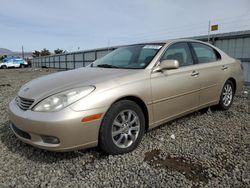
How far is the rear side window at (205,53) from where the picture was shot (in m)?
3.84

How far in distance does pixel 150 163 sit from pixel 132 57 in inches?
65.5

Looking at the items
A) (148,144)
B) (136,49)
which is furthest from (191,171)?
(136,49)

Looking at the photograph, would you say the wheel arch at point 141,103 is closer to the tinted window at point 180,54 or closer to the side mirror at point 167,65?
the side mirror at point 167,65

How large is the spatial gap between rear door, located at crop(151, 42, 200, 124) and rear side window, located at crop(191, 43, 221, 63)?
23 cm

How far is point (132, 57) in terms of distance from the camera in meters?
3.44

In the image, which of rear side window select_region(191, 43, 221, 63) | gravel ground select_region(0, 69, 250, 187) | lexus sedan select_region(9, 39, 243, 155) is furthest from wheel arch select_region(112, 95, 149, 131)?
rear side window select_region(191, 43, 221, 63)

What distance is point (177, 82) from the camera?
321 cm

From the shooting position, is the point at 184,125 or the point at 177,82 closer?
the point at 177,82

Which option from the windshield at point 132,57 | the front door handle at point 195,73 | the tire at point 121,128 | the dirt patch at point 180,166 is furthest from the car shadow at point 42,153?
the front door handle at point 195,73

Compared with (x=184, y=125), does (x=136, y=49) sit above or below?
above

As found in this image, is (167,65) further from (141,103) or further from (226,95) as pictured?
(226,95)

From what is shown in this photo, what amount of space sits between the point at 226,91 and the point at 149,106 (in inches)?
91.6

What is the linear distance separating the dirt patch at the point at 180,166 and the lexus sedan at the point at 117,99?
0.95 feet

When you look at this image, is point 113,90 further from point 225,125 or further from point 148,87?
point 225,125
